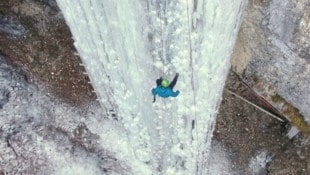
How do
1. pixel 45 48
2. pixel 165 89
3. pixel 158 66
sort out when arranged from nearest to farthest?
pixel 165 89 < pixel 158 66 < pixel 45 48

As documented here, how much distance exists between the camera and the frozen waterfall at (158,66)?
10.9 feet

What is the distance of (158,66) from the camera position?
3.66m

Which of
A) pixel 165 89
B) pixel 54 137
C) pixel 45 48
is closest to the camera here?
pixel 165 89

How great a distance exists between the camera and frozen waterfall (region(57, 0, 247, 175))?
3.31m

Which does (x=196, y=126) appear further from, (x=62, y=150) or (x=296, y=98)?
(x=62, y=150)

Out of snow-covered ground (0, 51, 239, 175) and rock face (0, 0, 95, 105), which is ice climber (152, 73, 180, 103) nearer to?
snow-covered ground (0, 51, 239, 175)

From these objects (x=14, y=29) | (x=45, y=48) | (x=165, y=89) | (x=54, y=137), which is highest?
(x=165, y=89)

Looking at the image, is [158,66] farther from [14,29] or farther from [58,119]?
[14,29]

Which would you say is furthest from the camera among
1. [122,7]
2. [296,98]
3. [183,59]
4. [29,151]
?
[29,151]

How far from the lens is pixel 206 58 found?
3623 millimetres

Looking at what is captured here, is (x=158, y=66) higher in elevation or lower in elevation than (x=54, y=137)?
higher

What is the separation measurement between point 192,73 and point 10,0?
6.69 feet

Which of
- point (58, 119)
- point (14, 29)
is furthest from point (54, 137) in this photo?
point (14, 29)

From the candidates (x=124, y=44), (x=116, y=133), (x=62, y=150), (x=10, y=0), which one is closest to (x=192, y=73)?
(x=124, y=44)
